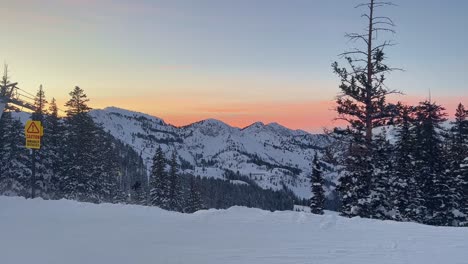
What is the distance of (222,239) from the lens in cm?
1166

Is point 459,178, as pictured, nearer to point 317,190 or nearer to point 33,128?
point 317,190

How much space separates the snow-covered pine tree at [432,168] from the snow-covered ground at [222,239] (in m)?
18.0

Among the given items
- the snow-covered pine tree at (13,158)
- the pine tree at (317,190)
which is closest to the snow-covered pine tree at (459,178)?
the pine tree at (317,190)

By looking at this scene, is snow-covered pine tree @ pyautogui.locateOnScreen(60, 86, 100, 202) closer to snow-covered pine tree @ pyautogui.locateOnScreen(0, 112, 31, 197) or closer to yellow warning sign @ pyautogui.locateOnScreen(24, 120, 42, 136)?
snow-covered pine tree @ pyautogui.locateOnScreen(0, 112, 31, 197)

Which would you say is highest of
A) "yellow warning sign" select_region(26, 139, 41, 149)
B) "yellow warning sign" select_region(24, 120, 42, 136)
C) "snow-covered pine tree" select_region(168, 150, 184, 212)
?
"yellow warning sign" select_region(24, 120, 42, 136)

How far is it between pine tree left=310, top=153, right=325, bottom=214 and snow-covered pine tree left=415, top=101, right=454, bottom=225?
8.80 m

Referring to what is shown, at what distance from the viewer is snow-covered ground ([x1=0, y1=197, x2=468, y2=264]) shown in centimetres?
930

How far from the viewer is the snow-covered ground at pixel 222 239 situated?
9.30m

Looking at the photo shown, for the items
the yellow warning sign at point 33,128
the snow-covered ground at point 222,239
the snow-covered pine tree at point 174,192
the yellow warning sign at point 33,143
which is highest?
the yellow warning sign at point 33,128

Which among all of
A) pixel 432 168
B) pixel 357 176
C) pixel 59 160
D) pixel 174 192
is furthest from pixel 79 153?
pixel 432 168

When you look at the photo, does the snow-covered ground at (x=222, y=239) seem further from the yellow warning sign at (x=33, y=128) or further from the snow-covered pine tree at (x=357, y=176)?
the yellow warning sign at (x=33, y=128)

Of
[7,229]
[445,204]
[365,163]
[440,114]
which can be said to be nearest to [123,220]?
[7,229]

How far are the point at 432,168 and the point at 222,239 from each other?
2433 cm

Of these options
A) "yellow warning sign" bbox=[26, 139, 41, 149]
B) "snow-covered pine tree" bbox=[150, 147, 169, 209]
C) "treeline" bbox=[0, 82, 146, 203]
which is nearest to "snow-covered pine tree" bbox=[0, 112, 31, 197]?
"treeline" bbox=[0, 82, 146, 203]
